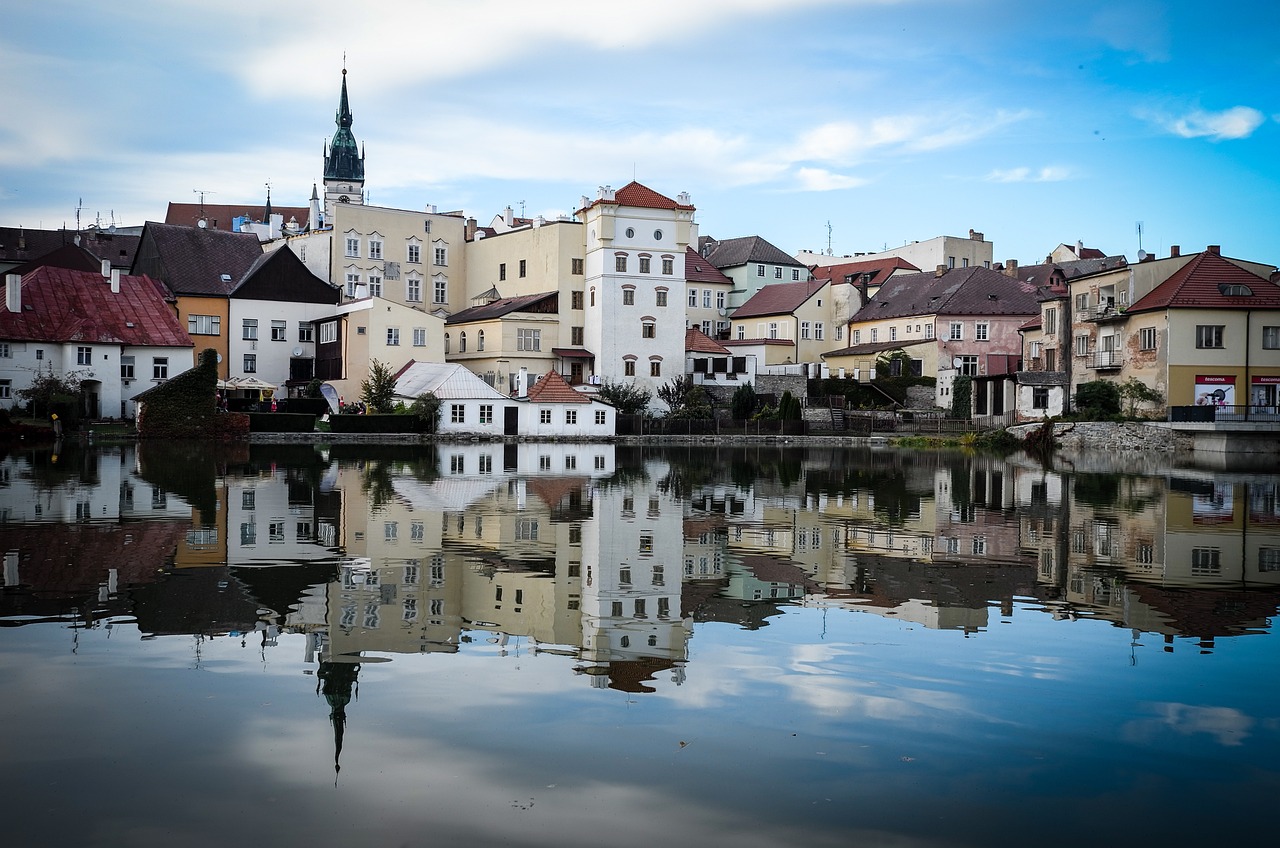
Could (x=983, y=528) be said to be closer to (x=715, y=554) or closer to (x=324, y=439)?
(x=715, y=554)

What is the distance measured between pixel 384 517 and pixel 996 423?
50115mm

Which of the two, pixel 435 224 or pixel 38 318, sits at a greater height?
pixel 435 224

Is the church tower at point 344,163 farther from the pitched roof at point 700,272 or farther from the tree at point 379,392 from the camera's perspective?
the tree at point 379,392

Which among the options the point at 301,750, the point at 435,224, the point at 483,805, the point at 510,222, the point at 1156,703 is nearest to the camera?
the point at 483,805

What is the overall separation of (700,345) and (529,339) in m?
11.7

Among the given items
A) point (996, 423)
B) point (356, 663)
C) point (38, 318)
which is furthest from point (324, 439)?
point (356, 663)

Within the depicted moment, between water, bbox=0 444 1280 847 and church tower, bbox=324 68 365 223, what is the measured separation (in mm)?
115010

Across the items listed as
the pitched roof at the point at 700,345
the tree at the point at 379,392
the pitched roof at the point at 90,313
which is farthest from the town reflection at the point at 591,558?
the pitched roof at the point at 700,345

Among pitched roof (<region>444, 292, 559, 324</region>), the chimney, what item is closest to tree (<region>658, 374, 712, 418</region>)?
pitched roof (<region>444, 292, 559, 324</region>)

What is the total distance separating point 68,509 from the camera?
19.9m

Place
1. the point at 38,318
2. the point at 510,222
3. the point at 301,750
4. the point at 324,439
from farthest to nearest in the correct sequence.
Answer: the point at 510,222 → the point at 38,318 → the point at 324,439 → the point at 301,750

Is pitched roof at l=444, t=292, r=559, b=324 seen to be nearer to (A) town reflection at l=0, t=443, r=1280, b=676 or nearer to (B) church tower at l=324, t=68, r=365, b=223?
(A) town reflection at l=0, t=443, r=1280, b=676

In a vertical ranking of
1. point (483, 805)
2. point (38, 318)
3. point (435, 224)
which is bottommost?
point (483, 805)

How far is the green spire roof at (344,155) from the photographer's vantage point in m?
129
